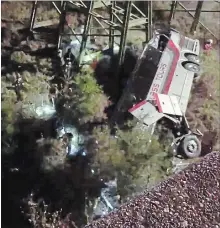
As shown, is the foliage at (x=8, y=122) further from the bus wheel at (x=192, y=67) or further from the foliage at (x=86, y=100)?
the bus wheel at (x=192, y=67)

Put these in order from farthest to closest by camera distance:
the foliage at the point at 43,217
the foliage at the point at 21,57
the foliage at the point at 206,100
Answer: the foliage at the point at 21,57
the foliage at the point at 206,100
the foliage at the point at 43,217

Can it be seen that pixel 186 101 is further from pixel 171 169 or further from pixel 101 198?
pixel 101 198

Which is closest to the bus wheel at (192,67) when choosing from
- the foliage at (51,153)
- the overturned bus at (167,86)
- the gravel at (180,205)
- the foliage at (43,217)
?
the overturned bus at (167,86)

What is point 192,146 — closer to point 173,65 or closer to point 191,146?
point 191,146

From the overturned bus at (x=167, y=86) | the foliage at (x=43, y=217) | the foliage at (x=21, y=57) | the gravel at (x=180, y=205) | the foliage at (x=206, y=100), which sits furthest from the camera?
the foliage at (x=21, y=57)

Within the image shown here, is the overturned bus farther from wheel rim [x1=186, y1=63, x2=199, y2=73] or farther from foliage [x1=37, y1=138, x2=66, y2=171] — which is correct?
foliage [x1=37, y1=138, x2=66, y2=171]

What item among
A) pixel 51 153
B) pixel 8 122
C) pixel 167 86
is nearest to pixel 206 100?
pixel 167 86

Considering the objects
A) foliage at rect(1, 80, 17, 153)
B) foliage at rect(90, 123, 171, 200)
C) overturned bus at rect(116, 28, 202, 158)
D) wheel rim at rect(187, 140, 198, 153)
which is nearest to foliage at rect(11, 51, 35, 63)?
foliage at rect(1, 80, 17, 153)

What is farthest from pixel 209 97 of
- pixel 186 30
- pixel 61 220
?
pixel 61 220
